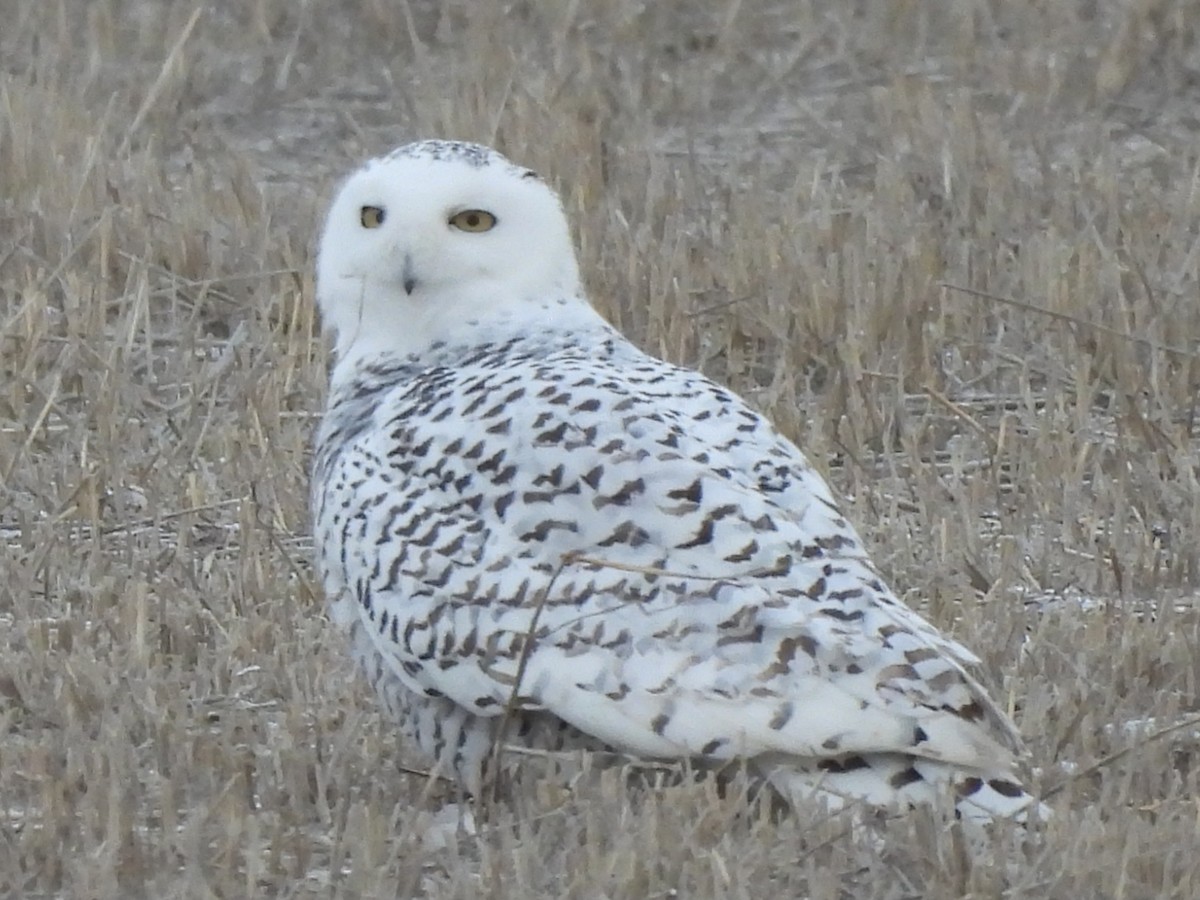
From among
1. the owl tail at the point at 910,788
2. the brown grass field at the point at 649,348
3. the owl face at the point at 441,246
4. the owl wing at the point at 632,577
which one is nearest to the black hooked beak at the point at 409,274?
the owl face at the point at 441,246

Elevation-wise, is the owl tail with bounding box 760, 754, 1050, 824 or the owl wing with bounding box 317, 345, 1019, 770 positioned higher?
the owl wing with bounding box 317, 345, 1019, 770

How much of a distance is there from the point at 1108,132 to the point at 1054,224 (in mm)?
1394

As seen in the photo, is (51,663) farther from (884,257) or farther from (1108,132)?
(1108,132)

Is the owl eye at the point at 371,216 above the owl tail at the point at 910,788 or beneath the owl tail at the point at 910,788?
above

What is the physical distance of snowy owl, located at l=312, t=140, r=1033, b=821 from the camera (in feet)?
12.4

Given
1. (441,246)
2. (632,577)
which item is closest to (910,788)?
(632,577)

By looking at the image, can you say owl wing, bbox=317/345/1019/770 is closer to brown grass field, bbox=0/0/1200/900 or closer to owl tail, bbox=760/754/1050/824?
owl tail, bbox=760/754/1050/824

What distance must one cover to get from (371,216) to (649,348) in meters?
2.15

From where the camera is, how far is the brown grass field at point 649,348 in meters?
3.89

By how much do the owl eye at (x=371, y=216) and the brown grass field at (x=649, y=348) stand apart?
2.64 feet

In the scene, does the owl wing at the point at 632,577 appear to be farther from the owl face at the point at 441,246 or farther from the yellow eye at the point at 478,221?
the yellow eye at the point at 478,221

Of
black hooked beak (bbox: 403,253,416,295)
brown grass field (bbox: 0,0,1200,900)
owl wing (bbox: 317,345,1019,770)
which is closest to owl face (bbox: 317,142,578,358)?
black hooked beak (bbox: 403,253,416,295)

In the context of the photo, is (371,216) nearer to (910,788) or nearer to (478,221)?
(478,221)

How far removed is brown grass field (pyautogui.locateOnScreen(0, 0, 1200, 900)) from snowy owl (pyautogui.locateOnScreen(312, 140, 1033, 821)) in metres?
0.12
